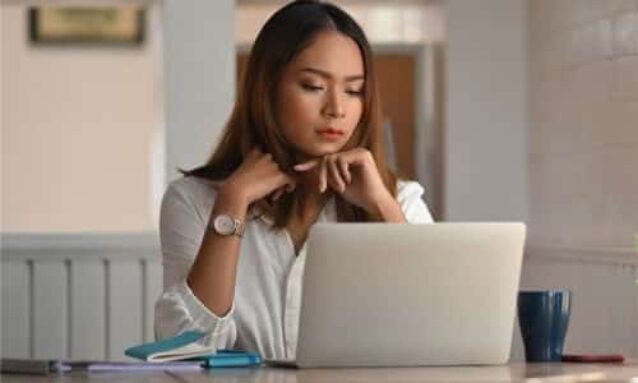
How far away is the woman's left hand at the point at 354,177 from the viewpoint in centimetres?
288

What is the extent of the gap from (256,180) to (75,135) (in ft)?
15.8

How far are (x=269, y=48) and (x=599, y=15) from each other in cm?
139

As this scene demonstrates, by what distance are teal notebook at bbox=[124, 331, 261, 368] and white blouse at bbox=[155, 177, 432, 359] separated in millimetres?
198

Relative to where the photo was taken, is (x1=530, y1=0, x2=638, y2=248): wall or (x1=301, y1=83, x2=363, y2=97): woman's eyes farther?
(x1=530, y1=0, x2=638, y2=248): wall

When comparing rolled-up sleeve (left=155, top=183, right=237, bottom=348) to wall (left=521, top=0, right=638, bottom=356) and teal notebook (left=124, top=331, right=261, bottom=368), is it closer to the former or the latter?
teal notebook (left=124, top=331, right=261, bottom=368)

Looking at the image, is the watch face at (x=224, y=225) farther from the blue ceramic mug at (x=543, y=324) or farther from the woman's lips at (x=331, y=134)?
the blue ceramic mug at (x=543, y=324)

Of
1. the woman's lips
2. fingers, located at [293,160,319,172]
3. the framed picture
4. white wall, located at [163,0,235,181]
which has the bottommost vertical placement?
fingers, located at [293,160,319,172]

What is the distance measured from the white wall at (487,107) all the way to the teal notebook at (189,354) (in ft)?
7.76

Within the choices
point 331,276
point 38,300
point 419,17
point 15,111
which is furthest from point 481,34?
point 15,111

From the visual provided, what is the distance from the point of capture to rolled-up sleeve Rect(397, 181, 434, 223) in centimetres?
308

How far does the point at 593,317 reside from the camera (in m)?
4.15

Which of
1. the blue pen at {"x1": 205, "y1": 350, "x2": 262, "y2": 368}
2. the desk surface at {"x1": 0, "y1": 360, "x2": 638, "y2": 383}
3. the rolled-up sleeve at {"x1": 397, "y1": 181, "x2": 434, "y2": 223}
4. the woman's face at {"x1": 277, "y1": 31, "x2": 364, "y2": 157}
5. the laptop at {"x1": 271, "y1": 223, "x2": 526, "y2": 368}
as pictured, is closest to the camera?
the desk surface at {"x1": 0, "y1": 360, "x2": 638, "y2": 383}

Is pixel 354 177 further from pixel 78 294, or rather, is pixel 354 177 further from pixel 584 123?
pixel 78 294

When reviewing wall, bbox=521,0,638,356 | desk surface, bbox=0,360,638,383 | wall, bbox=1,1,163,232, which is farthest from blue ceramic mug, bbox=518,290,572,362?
wall, bbox=1,1,163,232
